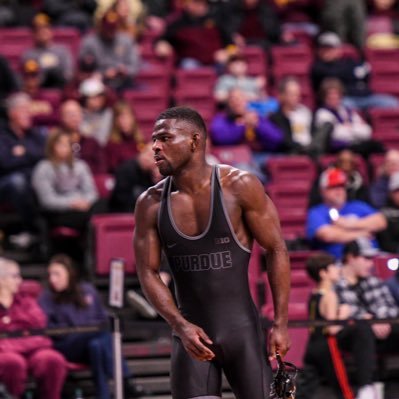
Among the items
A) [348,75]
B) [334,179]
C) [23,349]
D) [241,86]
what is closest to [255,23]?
[348,75]

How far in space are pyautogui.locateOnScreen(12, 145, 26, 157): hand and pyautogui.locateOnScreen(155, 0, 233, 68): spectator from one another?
9.50 ft

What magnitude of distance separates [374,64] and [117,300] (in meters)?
6.71

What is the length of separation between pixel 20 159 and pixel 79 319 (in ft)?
7.41

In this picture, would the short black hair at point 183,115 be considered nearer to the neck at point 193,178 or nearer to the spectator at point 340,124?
the neck at point 193,178

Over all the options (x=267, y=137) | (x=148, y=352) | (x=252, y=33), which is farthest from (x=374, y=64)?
(x=148, y=352)

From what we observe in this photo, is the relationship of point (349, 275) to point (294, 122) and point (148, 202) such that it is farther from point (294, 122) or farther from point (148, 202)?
point (148, 202)

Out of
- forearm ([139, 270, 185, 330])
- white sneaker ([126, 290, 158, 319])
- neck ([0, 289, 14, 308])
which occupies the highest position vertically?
white sneaker ([126, 290, 158, 319])

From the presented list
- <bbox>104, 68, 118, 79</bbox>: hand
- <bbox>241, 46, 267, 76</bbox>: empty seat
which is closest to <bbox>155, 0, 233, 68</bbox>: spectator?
<bbox>241, 46, 267, 76</bbox>: empty seat

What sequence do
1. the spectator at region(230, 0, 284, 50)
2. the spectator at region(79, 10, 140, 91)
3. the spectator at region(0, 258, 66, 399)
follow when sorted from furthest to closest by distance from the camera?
1. the spectator at region(230, 0, 284, 50)
2. the spectator at region(79, 10, 140, 91)
3. the spectator at region(0, 258, 66, 399)

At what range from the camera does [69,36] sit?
42.1 feet

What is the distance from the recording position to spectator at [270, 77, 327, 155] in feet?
37.6

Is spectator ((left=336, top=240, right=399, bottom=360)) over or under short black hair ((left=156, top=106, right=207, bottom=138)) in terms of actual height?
over

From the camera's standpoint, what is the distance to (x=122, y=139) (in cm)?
1091

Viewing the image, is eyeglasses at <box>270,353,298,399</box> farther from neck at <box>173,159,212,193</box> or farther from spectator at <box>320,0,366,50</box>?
spectator at <box>320,0,366,50</box>
